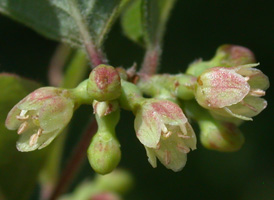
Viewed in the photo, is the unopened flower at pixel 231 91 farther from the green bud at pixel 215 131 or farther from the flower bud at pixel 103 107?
the flower bud at pixel 103 107

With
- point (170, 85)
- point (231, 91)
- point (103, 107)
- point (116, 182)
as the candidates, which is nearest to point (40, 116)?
point (103, 107)

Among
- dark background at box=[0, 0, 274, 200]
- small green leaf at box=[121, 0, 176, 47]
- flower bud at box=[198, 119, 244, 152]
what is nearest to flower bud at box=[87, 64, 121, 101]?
flower bud at box=[198, 119, 244, 152]

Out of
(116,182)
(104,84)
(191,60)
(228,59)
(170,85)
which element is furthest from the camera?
(191,60)

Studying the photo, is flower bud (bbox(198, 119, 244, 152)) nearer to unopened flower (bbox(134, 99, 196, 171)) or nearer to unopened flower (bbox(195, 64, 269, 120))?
unopened flower (bbox(195, 64, 269, 120))

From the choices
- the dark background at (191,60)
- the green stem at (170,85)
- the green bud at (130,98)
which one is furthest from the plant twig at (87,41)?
the dark background at (191,60)

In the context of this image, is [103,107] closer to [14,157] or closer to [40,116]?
[40,116]
